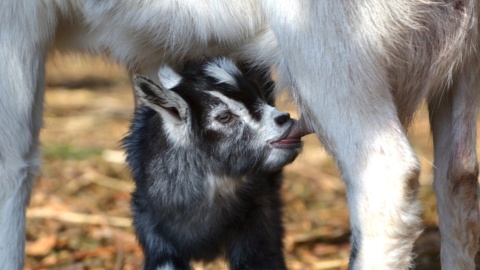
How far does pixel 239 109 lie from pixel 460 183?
90 cm

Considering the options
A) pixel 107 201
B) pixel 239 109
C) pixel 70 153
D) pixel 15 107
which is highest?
pixel 239 109

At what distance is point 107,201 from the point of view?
5.96 meters

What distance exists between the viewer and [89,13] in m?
3.72

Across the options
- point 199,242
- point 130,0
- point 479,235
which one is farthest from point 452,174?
point 130,0

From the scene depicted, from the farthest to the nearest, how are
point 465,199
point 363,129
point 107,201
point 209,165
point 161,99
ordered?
1. point 107,201
2. point 465,199
3. point 209,165
4. point 161,99
5. point 363,129

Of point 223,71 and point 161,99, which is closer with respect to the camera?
point 161,99

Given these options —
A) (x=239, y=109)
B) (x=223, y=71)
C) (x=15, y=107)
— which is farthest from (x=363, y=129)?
(x=15, y=107)

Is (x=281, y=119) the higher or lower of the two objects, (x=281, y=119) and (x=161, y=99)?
the higher

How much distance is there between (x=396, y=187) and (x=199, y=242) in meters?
0.86

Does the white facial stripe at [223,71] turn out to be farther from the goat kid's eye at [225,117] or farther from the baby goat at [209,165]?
the goat kid's eye at [225,117]

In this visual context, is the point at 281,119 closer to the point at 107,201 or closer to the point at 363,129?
the point at 363,129

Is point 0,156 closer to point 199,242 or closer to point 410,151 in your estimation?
point 199,242

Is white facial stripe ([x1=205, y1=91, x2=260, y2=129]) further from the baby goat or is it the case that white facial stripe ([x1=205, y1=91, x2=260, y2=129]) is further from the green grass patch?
the green grass patch

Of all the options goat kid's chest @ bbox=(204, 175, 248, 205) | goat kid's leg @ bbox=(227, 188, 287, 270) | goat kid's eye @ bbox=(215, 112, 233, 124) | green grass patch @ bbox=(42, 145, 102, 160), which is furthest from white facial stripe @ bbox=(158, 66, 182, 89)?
green grass patch @ bbox=(42, 145, 102, 160)
